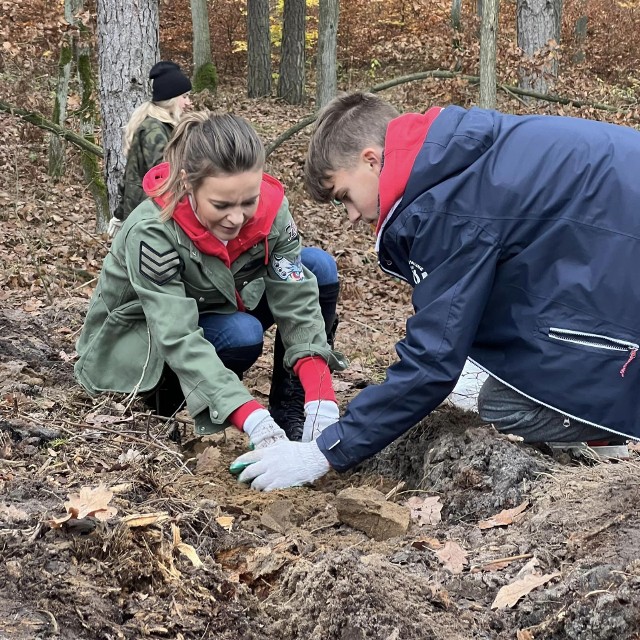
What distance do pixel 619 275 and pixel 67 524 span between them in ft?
6.53

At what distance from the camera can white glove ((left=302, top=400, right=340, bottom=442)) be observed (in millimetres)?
3473

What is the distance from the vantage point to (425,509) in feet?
9.57

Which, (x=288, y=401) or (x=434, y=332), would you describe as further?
(x=288, y=401)

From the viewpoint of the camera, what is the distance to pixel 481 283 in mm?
2744

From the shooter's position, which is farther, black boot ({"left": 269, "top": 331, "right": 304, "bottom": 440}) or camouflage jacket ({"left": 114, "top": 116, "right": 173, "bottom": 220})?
camouflage jacket ({"left": 114, "top": 116, "right": 173, "bottom": 220})

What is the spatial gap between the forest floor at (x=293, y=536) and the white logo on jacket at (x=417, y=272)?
0.67 meters

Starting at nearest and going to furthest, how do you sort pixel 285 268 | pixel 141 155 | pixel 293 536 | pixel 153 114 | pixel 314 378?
pixel 293 536 < pixel 314 378 < pixel 285 268 < pixel 141 155 < pixel 153 114

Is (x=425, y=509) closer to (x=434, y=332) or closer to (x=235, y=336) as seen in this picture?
(x=434, y=332)

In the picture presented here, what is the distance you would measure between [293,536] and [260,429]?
64cm

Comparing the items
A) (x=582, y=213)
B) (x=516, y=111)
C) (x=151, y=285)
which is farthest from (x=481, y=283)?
(x=516, y=111)

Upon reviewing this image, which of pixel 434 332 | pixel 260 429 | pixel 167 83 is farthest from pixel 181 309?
pixel 167 83

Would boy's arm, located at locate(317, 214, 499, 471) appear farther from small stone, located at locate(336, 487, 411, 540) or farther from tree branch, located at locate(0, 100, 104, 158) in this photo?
tree branch, located at locate(0, 100, 104, 158)

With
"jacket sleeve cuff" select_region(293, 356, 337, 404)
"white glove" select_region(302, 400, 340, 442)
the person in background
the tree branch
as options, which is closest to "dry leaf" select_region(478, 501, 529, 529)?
"white glove" select_region(302, 400, 340, 442)

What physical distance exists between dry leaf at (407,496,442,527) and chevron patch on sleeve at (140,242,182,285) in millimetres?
1355
